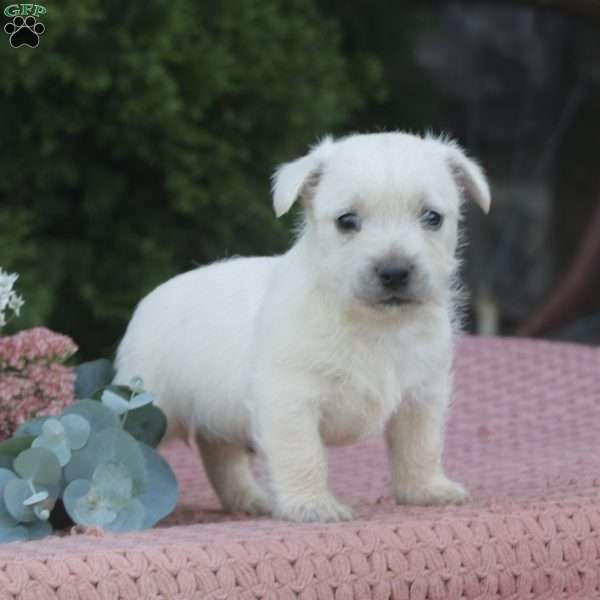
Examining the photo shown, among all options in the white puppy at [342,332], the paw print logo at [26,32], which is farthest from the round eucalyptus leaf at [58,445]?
the paw print logo at [26,32]

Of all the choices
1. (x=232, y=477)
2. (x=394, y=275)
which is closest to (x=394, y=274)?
(x=394, y=275)

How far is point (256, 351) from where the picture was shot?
9.50 ft

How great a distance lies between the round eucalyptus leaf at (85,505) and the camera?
2691mm

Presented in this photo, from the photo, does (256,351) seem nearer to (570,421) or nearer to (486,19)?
(570,421)

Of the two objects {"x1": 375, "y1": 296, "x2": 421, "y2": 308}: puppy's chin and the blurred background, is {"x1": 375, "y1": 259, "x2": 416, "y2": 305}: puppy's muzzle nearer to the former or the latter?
{"x1": 375, "y1": 296, "x2": 421, "y2": 308}: puppy's chin

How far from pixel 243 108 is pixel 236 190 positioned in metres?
0.31

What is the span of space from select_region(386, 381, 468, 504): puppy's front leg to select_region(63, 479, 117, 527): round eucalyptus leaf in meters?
0.62

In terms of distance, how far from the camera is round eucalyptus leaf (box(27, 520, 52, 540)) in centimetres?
268

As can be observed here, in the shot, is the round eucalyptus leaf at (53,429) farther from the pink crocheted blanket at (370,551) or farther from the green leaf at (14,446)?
the pink crocheted blanket at (370,551)

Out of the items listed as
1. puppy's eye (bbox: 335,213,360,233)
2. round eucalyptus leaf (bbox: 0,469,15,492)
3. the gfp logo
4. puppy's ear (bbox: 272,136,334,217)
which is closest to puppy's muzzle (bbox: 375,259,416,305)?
puppy's eye (bbox: 335,213,360,233)

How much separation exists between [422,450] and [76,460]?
70cm

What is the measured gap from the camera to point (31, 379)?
3.00m

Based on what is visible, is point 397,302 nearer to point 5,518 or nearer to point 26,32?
point 5,518

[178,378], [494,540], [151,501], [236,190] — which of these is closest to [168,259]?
[236,190]
